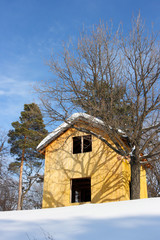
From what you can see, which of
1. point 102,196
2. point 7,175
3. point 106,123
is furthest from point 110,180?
point 7,175

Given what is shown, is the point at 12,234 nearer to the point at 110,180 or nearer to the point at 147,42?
the point at 110,180

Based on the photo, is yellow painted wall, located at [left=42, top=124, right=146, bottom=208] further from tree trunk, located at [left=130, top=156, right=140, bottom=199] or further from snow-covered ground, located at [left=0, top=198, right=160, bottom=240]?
snow-covered ground, located at [left=0, top=198, right=160, bottom=240]

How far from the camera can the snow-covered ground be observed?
12.1ft

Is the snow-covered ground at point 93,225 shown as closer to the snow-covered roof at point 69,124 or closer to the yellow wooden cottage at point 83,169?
the snow-covered roof at point 69,124

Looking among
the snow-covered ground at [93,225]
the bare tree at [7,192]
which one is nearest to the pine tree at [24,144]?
the bare tree at [7,192]

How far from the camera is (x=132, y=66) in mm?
11898

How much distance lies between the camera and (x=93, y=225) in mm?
4277

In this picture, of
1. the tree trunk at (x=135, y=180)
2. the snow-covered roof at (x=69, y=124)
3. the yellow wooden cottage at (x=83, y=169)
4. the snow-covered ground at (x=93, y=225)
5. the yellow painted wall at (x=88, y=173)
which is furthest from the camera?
the yellow painted wall at (x=88, y=173)

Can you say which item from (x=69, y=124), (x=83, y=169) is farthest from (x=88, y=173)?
(x=69, y=124)

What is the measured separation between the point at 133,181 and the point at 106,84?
4810mm

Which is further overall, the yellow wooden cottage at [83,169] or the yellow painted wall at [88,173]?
the yellow painted wall at [88,173]

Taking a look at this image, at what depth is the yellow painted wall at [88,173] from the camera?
13266 millimetres

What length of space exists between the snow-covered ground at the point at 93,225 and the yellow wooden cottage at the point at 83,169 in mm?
6972

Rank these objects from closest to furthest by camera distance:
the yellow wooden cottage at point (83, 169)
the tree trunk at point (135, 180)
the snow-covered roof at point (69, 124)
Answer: the tree trunk at point (135, 180) → the snow-covered roof at point (69, 124) → the yellow wooden cottage at point (83, 169)
